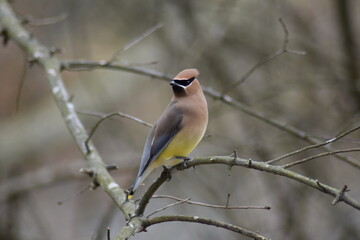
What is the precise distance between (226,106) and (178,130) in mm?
2517

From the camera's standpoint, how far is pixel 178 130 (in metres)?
4.16

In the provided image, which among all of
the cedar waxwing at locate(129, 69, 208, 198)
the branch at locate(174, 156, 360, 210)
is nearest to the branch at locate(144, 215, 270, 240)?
the branch at locate(174, 156, 360, 210)

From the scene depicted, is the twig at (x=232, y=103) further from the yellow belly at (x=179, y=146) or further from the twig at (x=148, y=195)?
the twig at (x=148, y=195)

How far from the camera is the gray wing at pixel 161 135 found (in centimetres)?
414

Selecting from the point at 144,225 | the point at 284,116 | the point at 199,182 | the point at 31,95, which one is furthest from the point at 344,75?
the point at 31,95

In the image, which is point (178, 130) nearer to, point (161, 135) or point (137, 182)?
point (161, 135)

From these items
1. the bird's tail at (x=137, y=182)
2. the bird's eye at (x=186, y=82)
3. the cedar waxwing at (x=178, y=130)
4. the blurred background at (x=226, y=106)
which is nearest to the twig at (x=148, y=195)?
the bird's tail at (x=137, y=182)

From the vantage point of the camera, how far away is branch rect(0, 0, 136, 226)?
3805mm

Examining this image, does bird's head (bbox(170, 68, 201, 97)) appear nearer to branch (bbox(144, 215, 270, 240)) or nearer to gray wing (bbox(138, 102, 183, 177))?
gray wing (bbox(138, 102, 183, 177))

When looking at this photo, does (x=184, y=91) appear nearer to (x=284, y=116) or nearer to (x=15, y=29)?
(x=15, y=29)

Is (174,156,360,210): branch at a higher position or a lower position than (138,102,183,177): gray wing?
lower

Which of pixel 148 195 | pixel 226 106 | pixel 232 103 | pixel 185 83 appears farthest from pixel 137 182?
pixel 226 106

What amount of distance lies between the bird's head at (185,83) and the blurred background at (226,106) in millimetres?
721

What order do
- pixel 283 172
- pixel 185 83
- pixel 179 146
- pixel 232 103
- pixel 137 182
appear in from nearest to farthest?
pixel 283 172 → pixel 137 182 → pixel 179 146 → pixel 185 83 → pixel 232 103
